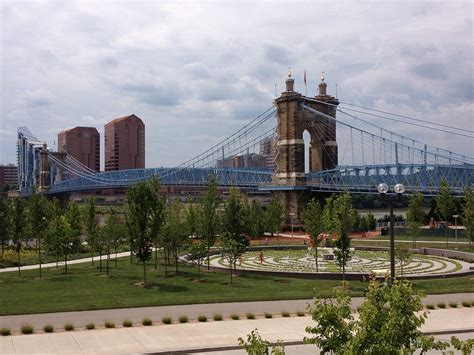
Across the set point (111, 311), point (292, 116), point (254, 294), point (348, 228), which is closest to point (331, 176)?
point (292, 116)

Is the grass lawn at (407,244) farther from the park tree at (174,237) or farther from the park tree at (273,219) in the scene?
the park tree at (174,237)

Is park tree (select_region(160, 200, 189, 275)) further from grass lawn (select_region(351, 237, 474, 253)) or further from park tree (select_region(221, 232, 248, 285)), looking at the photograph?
grass lawn (select_region(351, 237, 474, 253))

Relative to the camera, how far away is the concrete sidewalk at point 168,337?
14945mm

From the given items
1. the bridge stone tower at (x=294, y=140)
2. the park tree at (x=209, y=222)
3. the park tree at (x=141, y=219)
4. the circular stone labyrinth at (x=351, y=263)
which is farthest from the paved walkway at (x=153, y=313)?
the bridge stone tower at (x=294, y=140)

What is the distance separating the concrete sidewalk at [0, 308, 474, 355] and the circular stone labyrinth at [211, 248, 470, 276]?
14288 millimetres

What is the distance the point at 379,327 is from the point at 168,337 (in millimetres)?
9214

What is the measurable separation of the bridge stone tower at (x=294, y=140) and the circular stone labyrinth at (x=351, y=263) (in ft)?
83.9

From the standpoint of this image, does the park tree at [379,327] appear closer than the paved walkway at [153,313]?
Yes

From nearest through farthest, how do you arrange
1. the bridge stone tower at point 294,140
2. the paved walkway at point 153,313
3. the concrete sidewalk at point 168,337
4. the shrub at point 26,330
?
the concrete sidewalk at point 168,337
the shrub at point 26,330
the paved walkway at point 153,313
the bridge stone tower at point 294,140

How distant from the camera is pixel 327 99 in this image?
255ft

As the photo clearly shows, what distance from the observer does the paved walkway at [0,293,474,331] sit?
18.4 meters

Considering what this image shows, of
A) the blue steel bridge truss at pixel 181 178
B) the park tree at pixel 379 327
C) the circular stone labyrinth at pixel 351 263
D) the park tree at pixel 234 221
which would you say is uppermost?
the blue steel bridge truss at pixel 181 178

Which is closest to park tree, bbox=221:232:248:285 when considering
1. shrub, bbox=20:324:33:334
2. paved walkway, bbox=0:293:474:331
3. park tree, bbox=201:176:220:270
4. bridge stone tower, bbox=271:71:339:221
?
park tree, bbox=201:176:220:270

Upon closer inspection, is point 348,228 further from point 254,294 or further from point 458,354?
point 458,354
